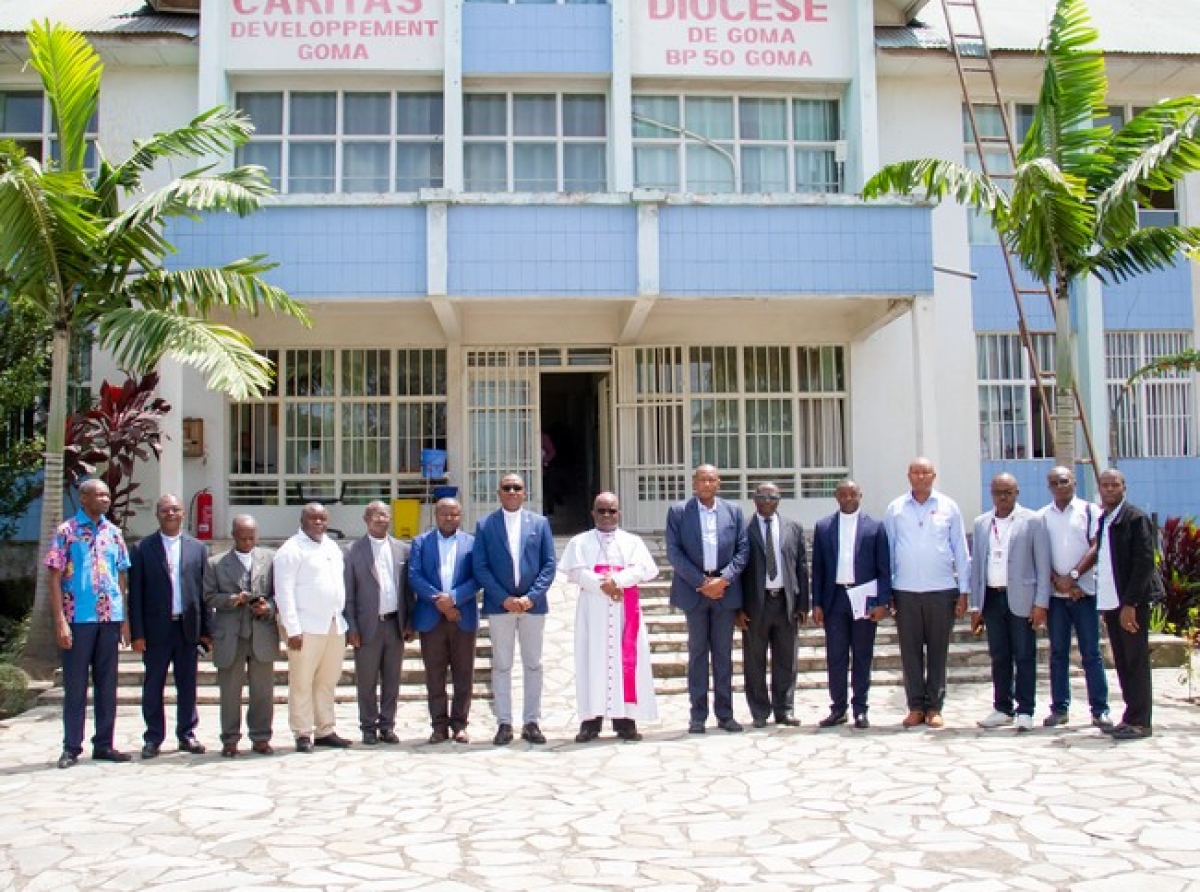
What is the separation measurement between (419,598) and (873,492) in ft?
27.5

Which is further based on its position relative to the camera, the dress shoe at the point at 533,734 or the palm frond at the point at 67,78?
the palm frond at the point at 67,78

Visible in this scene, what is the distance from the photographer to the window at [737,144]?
1466cm

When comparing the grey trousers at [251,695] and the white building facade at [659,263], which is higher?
the white building facade at [659,263]

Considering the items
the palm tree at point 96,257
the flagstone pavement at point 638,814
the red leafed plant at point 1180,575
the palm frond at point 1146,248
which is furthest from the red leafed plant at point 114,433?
the red leafed plant at point 1180,575

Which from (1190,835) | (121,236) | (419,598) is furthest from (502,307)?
(1190,835)

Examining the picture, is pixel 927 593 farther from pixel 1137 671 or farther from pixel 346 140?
pixel 346 140

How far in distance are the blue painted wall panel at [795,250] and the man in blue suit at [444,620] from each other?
5445mm

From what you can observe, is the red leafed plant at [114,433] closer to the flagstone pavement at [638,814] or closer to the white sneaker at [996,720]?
the flagstone pavement at [638,814]

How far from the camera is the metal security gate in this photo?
48.9ft

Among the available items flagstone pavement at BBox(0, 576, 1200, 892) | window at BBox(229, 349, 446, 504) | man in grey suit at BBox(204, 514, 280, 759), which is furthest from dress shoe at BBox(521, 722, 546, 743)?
window at BBox(229, 349, 446, 504)

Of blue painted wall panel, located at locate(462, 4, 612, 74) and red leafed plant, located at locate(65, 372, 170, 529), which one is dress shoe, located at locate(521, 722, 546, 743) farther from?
blue painted wall panel, located at locate(462, 4, 612, 74)

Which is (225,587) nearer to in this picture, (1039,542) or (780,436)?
(1039,542)

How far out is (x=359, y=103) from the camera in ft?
47.6

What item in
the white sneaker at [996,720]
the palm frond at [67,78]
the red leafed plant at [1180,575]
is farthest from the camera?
the red leafed plant at [1180,575]
